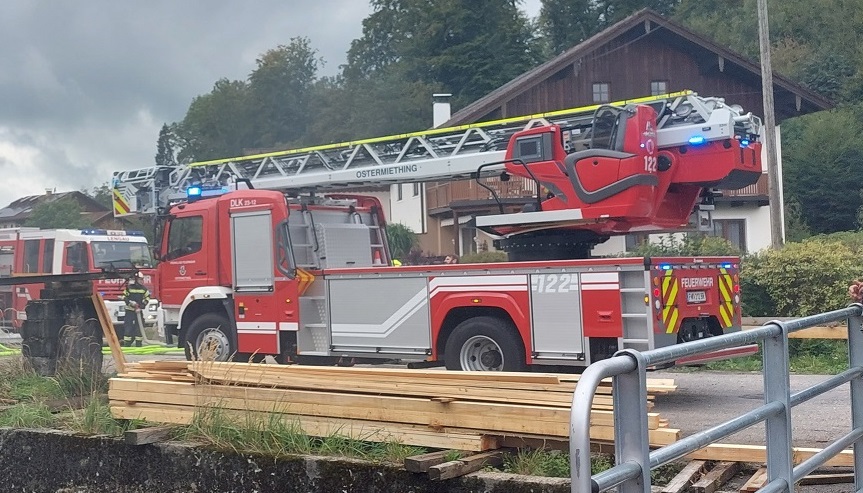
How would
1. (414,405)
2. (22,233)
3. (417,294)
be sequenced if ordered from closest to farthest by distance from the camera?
(414,405)
(417,294)
(22,233)

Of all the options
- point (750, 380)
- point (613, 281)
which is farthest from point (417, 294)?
point (750, 380)

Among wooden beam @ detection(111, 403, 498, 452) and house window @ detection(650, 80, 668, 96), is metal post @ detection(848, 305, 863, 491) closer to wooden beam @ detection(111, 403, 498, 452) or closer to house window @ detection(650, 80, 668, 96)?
wooden beam @ detection(111, 403, 498, 452)

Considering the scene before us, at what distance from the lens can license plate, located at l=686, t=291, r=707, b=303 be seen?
391 inches

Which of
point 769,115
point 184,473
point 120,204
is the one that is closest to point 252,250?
point 120,204

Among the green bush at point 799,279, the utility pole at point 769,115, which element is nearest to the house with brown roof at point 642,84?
the utility pole at point 769,115

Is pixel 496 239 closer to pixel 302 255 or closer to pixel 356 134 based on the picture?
pixel 302 255

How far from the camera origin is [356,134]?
59344 mm

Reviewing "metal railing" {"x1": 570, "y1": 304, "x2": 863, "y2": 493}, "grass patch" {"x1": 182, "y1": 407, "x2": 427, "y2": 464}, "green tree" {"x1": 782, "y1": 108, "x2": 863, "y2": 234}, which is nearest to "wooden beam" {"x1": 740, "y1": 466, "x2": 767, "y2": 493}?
"metal railing" {"x1": 570, "y1": 304, "x2": 863, "y2": 493}

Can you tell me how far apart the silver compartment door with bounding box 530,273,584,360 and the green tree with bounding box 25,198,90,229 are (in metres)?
49.9

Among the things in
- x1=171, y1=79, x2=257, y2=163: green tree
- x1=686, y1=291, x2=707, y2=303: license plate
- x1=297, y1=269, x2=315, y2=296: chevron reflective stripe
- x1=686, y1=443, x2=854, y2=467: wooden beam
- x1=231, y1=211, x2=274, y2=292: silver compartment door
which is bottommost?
x1=686, y1=443, x2=854, y2=467: wooden beam

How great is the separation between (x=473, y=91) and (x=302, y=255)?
51.2 metres

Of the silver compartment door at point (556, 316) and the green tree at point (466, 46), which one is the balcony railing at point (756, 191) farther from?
the green tree at point (466, 46)

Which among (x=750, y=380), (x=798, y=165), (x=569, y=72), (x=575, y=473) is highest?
(x=569, y=72)

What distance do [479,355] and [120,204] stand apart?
335 inches
